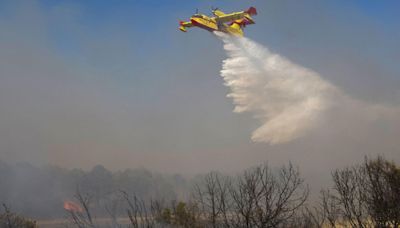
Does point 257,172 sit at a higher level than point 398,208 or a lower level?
higher

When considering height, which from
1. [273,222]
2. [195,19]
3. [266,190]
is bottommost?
[273,222]

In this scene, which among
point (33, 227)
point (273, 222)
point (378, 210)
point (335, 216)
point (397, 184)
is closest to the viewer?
point (273, 222)

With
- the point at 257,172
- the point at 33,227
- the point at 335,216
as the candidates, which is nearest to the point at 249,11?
the point at 335,216

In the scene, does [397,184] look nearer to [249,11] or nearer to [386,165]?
[386,165]

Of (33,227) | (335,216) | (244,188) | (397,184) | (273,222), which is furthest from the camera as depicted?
(33,227)

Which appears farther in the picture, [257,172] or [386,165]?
[386,165]

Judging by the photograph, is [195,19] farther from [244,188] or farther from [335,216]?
[244,188]

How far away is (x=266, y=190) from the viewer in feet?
73.1

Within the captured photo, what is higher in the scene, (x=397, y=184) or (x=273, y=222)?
(x=397, y=184)

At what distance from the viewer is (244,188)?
23.2 metres

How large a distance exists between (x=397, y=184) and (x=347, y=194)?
814 centimetres

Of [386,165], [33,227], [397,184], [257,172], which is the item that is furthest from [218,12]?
[33,227]

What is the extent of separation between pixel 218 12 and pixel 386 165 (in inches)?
1245

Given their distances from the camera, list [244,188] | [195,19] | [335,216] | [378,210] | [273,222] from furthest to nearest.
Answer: [195,19] < [335,216] < [378,210] < [244,188] < [273,222]
